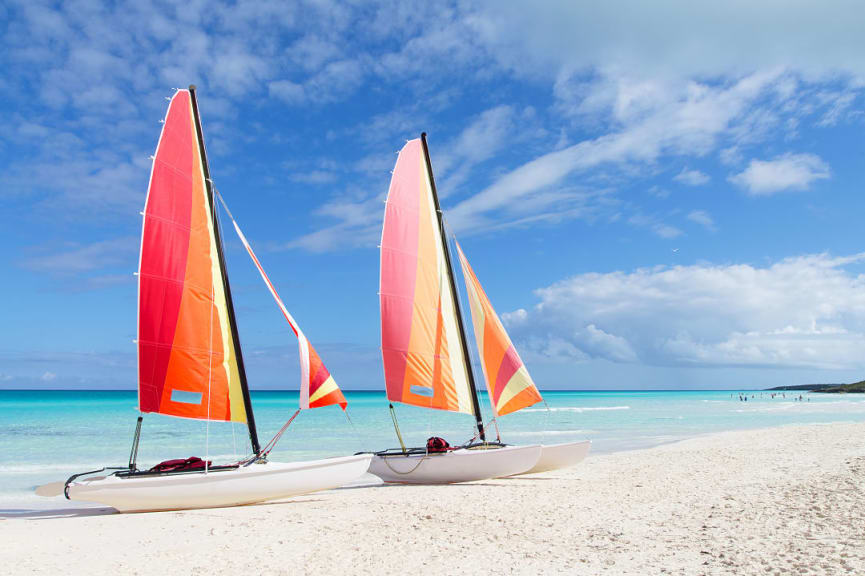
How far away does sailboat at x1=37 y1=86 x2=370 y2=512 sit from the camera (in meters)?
10.8

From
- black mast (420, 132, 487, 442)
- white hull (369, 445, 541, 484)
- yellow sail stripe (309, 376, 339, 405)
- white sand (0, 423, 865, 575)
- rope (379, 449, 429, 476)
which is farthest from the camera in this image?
black mast (420, 132, 487, 442)

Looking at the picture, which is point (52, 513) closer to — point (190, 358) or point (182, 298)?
point (190, 358)

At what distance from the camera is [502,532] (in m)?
8.89

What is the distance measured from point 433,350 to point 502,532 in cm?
620

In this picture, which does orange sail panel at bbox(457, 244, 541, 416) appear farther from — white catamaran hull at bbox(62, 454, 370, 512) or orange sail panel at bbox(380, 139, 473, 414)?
white catamaran hull at bbox(62, 454, 370, 512)

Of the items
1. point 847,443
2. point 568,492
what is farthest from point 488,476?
point 847,443

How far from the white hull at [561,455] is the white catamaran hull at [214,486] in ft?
16.2

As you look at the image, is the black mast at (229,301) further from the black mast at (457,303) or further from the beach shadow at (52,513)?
the black mast at (457,303)

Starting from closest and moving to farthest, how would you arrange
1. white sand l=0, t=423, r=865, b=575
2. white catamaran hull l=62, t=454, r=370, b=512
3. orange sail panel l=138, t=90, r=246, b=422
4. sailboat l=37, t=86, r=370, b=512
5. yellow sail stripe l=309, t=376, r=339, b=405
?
white sand l=0, t=423, r=865, b=575 < white catamaran hull l=62, t=454, r=370, b=512 < sailboat l=37, t=86, r=370, b=512 < orange sail panel l=138, t=90, r=246, b=422 < yellow sail stripe l=309, t=376, r=339, b=405

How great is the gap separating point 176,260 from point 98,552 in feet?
17.1

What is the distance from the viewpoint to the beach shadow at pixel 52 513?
1123cm

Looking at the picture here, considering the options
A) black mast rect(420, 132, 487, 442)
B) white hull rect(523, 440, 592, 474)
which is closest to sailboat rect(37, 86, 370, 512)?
black mast rect(420, 132, 487, 442)

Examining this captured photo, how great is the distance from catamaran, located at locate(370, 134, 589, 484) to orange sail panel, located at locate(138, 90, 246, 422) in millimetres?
3841

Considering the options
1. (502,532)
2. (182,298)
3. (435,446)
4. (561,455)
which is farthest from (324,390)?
(561,455)
